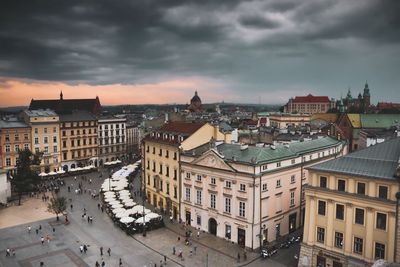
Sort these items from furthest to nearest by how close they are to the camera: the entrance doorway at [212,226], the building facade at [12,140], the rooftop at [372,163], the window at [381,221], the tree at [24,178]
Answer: the building facade at [12,140] < the tree at [24,178] < the entrance doorway at [212,226] < the rooftop at [372,163] < the window at [381,221]

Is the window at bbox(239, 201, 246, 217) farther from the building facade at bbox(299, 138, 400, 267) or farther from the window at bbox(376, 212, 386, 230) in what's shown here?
the window at bbox(376, 212, 386, 230)

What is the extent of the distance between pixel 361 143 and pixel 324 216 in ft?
233

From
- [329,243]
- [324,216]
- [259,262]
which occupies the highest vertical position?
[324,216]

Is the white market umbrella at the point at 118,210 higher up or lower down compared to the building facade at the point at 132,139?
lower down

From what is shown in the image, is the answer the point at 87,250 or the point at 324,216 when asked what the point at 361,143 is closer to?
the point at 324,216

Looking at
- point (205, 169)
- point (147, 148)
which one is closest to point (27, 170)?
point (147, 148)

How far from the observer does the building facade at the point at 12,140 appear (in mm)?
93875

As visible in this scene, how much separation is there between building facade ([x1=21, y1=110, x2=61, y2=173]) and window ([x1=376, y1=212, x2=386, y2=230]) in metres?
87.0

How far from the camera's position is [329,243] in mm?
40469

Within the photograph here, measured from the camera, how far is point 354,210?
38438 mm

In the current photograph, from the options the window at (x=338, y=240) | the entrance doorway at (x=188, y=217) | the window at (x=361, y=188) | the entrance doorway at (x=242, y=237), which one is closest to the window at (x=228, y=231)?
the entrance doorway at (x=242, y=237)

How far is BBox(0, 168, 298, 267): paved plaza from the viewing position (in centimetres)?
4619

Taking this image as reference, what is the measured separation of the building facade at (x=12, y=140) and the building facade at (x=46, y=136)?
1.83 meters

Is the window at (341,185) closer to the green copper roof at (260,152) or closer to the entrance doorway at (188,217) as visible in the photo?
the green copper roof at (260,152)
